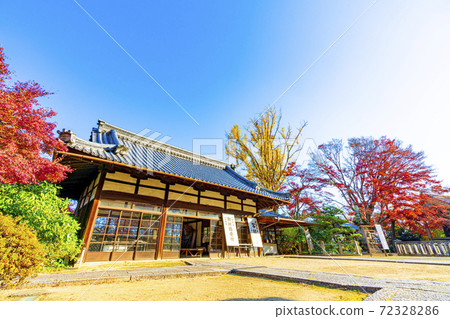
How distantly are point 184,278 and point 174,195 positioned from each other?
4693 millimetres

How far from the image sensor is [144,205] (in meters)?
7.12

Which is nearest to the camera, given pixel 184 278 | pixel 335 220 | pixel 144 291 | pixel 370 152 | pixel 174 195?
pixel 144 291

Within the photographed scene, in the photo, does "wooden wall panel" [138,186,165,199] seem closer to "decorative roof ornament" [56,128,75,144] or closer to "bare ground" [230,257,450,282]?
"decorative roof ornament" [56,128,75,144]

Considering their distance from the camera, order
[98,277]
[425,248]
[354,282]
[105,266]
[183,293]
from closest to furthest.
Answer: [183,293] → [354,282] → [98,277] → [105,266] → [425,248]

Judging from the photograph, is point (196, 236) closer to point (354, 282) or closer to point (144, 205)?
point (144, 205)

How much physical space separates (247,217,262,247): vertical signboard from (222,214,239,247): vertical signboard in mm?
1114

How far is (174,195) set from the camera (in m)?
7.89

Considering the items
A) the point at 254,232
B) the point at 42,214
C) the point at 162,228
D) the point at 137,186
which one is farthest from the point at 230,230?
the point at 42,214

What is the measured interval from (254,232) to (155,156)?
643cm

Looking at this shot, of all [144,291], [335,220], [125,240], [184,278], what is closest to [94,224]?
[125,240]

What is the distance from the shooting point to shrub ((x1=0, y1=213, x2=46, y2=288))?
2.15 metres

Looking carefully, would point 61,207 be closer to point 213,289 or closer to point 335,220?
point 213,289

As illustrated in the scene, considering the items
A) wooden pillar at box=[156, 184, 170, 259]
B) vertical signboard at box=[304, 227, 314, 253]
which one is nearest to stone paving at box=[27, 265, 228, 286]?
wooden pillar at box=[156, 184, 170, 259]

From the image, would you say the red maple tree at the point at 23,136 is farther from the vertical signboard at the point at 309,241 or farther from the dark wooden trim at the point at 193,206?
the vertical signboard at the point at 309,241
